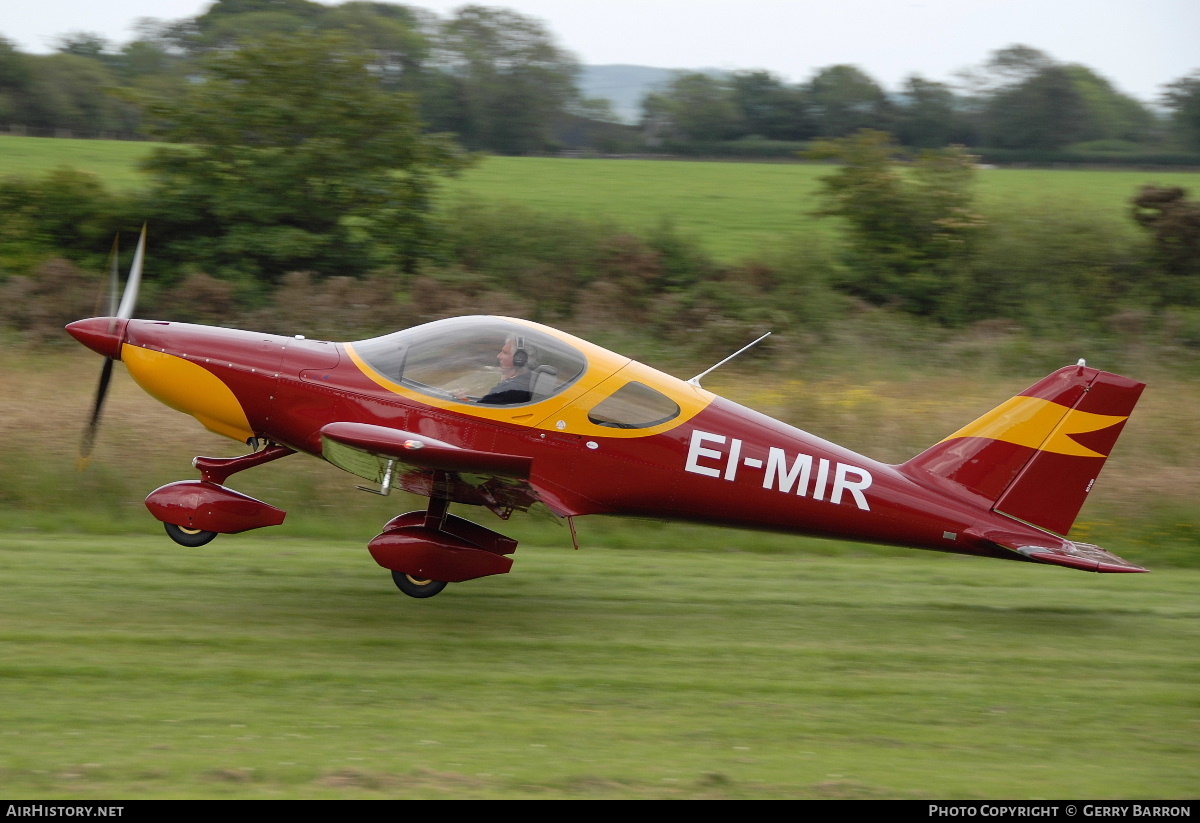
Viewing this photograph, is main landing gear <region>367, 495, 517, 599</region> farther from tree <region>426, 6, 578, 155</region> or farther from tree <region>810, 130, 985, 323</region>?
tree <region>426, 6, 578, 155</region>

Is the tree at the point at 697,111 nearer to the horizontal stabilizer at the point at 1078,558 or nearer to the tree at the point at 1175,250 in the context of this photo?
the tree at the point at 1175,250

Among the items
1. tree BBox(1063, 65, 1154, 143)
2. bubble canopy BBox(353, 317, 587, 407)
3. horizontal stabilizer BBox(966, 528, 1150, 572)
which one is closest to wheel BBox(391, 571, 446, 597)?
bubble canopy BBox(353, 317, 587, 407)

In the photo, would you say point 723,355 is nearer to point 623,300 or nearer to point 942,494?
point 623,300

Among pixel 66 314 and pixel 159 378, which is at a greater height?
pixel 159 378

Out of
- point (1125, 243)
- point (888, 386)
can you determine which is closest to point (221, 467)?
point (888, 386)

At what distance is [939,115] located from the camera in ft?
132

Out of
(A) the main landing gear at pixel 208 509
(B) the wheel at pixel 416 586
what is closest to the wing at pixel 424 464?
(B) the wheel at pixel 416 586

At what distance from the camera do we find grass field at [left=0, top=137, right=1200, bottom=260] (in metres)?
24.4

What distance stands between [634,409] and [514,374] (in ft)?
2.76

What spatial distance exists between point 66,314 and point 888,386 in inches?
452

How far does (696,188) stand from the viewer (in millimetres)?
33562

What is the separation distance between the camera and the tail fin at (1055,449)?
24.2 ft

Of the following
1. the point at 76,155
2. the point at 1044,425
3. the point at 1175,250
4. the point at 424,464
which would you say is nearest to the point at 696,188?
the point at 1175,250

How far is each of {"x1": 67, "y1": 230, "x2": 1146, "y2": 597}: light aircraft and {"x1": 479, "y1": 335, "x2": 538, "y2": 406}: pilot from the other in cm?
1
